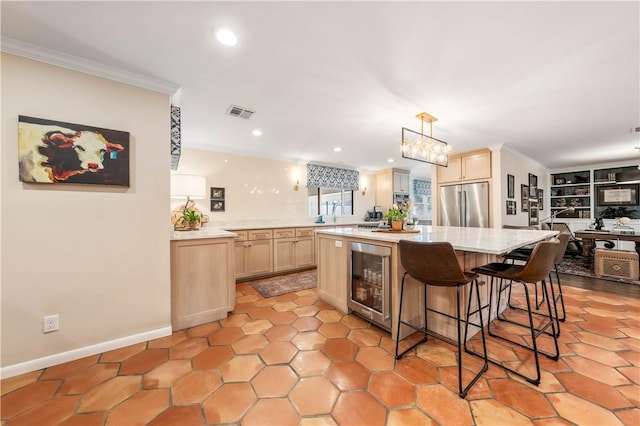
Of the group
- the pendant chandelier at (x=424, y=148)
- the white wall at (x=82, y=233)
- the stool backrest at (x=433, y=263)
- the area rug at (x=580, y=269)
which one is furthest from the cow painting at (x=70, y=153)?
the area rug at (x=580, y=269)

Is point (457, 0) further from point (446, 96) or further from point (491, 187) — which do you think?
point (491, 187)

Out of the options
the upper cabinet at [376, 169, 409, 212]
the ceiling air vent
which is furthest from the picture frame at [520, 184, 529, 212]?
the ceiling air vent

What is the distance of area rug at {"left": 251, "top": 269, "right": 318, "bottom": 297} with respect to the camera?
345 cm

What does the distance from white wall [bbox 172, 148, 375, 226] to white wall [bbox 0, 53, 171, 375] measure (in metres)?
1.98

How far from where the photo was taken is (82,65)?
191 centimetres

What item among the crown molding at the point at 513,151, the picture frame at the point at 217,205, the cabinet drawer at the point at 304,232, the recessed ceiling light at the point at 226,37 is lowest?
the cabinet drawer at the point at 304,232

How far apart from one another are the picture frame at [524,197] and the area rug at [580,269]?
128cm

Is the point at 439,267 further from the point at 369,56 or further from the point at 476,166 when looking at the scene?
the point at 476,166

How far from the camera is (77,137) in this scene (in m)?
1.90

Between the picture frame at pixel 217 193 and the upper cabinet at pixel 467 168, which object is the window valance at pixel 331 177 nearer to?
the picture frame at pixel 217 193

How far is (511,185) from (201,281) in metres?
5.54

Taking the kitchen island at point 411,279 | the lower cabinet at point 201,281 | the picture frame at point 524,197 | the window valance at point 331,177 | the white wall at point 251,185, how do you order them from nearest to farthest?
1. the kitchen island at point 411,279
2. the lower cabinet at point 201,281
3. the white wall at point 251,185
4. the picture frame at point 524,197
5. the window valance at point 331,177

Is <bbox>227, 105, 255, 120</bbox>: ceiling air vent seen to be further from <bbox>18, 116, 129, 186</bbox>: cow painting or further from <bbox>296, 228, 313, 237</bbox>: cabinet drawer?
<bbox>296, 228, 313, 237</bbox>: cabinet drawer

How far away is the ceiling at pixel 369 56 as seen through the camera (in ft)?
4.85
